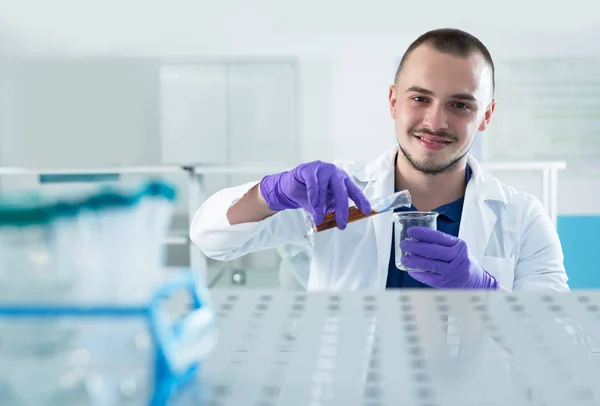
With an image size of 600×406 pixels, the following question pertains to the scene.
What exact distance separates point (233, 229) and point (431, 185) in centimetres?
67

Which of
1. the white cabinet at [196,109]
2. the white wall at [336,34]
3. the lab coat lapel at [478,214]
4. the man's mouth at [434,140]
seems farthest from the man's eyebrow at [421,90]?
the white wall at [336,34]

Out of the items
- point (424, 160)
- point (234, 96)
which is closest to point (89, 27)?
point (234, 96)

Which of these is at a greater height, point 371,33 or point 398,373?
point 371,33

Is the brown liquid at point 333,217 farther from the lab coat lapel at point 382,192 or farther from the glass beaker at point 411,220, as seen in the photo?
the lab coat lapel at point 382,192

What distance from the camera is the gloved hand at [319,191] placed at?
1.40 m

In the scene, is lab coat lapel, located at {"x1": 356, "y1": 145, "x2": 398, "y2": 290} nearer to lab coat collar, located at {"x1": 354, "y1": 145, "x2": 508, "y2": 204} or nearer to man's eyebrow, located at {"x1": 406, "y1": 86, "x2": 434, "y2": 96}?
lab coat collar, located at {"x1": 354, "y1": 145, "x2": 508, "y2": 204}

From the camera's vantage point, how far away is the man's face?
5.66 ft

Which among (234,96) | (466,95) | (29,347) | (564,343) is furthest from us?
A: (234,96)

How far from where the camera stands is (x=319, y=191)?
1.43 m

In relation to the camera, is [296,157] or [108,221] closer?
[108,221]

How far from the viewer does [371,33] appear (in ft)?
17.8

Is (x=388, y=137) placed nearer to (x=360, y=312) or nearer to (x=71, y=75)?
(x=71, y=75)

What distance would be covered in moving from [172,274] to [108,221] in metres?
0.06

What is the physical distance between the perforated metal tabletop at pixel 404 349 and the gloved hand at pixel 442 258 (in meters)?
0.82
